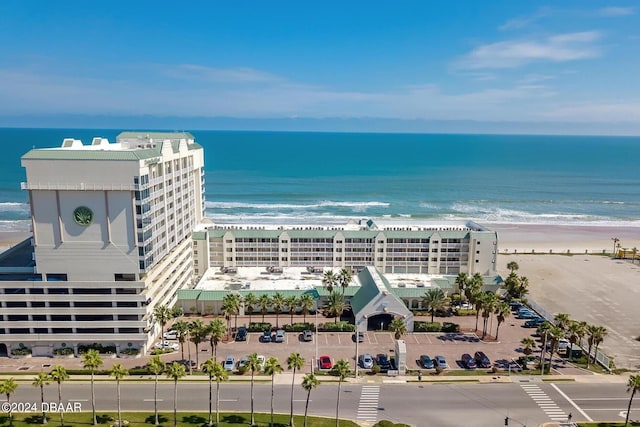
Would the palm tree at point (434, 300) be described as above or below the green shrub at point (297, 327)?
above

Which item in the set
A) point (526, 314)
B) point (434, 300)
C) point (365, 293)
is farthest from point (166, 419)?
point (526, 314)

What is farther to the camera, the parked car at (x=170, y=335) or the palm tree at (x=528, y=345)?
the parked car at (x=170, y=335)

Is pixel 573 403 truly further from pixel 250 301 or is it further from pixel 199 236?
pixel 199 236

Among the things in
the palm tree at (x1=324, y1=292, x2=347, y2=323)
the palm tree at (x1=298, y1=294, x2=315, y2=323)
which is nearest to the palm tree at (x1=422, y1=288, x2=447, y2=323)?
the palm tree at (x1=324, y1=292, x2=347, y2=323)

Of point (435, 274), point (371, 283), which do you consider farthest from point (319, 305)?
point (435, 274)

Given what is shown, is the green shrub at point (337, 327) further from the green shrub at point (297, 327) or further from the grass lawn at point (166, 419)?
the grass lawn at point (166, 419)

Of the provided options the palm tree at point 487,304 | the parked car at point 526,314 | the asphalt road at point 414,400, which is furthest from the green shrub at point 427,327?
the parked car at point 526,314

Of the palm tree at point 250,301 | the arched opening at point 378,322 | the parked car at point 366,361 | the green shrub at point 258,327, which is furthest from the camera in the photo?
the arched opening at point 378,322
